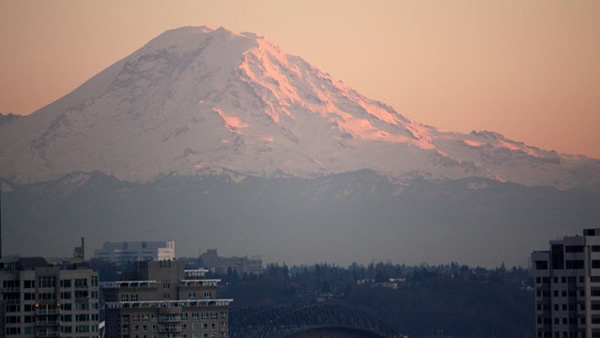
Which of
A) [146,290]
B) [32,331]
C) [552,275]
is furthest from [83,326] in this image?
[552,275]

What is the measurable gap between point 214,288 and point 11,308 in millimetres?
24779

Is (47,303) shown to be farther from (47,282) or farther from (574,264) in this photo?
(574,264)

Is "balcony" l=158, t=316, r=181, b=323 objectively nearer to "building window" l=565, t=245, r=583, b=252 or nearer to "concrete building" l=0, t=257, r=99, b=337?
"concrete building" l=0, t=257, r=99, b=337

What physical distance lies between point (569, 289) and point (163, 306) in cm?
3542

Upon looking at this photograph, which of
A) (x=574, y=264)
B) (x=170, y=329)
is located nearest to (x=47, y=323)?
(x=170, y=329)

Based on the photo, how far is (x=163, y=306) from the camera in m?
175

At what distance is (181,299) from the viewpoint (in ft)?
581

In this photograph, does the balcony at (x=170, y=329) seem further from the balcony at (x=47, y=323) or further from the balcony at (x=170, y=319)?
the balcony at (x=47, y=323)

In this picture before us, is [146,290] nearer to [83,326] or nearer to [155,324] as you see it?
[155,324]

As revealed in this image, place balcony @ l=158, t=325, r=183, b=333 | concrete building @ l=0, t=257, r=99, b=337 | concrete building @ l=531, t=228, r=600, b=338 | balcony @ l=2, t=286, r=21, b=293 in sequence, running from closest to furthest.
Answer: concrete building @ l=531, t=228, r=600, b=338
balcony @ l=2, t=286, r=21, b=293
concrete building @ l=0, t=257, r=99, b=337
balcony @ l=158, t=325, r=183, b=333

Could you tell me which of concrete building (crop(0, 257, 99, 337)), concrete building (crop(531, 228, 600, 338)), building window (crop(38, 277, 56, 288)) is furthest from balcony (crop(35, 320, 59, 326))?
concrete building (crop(531, 228, 600, 338))

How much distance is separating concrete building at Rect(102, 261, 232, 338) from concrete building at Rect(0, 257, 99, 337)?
12002 mm

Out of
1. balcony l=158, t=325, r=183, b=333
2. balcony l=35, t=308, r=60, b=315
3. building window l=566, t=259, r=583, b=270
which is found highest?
building window l=566, t=259, r=583, b=270

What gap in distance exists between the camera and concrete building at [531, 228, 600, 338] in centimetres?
15850
